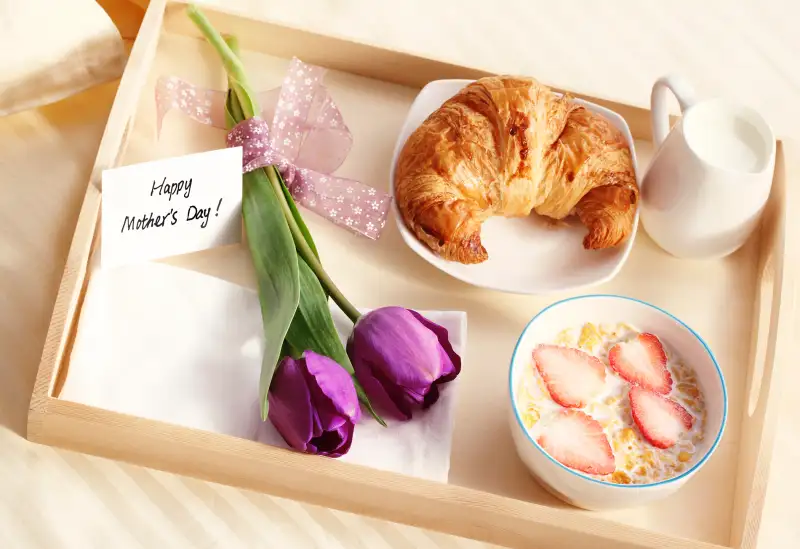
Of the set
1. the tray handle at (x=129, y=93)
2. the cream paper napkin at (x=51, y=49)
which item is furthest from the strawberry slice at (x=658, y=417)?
the cream paper napkin at (x=51, y=49)

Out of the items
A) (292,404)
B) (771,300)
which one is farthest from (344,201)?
(771,300)

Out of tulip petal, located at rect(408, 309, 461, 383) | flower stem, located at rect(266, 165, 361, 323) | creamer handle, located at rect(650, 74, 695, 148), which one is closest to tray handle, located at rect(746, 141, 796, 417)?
creamer handle, located at rect(650, 74, 695, 148)

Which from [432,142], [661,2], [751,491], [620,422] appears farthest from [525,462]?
[661,2]

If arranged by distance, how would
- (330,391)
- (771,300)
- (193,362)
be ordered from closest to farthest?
(330,391) < (193,362) < (771,300)

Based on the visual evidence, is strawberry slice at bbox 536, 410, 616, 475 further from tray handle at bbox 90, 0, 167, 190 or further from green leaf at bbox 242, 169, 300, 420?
tray handle at bbox 90, 0, 167, 190

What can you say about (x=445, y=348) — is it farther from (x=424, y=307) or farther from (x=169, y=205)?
(x=169, y=205)

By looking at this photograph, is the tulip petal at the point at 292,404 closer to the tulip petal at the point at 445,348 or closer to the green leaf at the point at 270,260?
the green leaf at the point at 270,260

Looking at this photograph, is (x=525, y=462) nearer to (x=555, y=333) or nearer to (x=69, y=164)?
(x=555, y=333)
